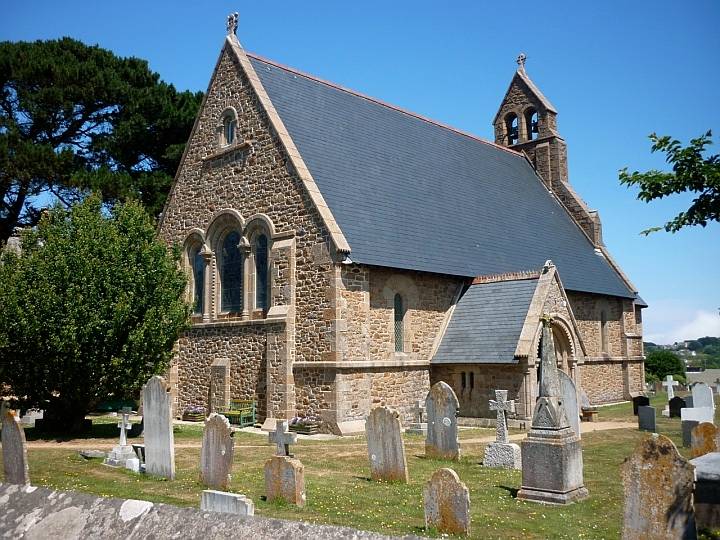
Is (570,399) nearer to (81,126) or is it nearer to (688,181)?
(688,181)

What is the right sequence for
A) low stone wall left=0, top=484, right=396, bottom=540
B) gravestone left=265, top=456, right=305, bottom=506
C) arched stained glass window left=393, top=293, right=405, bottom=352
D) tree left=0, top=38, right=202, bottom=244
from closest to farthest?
low stone wall left=0, top=484, right=396, bottom=540
gravestone left=265, top=456, right=305, bottom=506
arched stained glass window left=393, top=293, right=405, bottom=352
tree left=0, top=38, right=202, bottom=244

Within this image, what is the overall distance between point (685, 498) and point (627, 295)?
26.8m

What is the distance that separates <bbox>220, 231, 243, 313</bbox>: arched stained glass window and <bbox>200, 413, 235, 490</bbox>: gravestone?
12196 millimetres

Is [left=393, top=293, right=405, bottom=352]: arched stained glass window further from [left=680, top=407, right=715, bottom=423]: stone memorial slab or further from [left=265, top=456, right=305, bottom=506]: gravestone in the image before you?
[left=265, top=456, right=305, bottom=506]: gravestone

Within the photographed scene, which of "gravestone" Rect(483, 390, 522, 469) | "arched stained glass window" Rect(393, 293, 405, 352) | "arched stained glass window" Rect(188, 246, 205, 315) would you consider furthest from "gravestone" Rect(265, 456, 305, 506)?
"arched stained glass window" Rect(188, 246, 205, 315)

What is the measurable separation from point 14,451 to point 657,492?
9.64 m

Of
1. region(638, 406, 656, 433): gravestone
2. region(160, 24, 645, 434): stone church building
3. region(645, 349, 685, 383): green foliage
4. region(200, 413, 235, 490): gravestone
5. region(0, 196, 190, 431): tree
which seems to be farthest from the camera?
region(645, 349, 685, 383): green foliage

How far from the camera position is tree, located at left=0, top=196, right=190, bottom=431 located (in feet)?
56.1

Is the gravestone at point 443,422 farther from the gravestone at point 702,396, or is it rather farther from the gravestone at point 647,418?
the gravestone at point 647,418

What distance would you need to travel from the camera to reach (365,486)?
1120 centimetres

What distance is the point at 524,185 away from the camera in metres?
33.3

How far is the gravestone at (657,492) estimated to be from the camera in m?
6.60

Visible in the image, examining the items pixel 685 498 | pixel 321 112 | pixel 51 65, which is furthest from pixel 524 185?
pixel 685 498

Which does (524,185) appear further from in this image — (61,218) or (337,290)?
(61,218)
